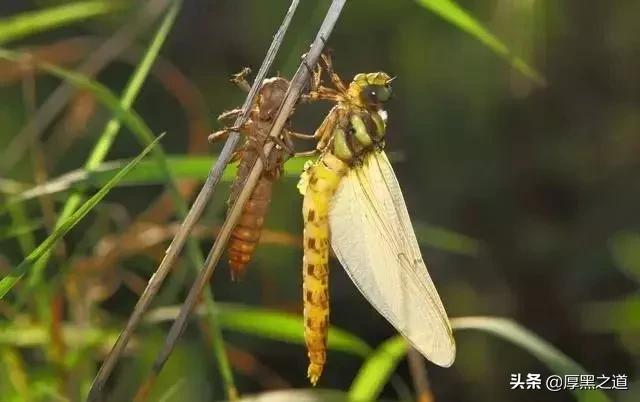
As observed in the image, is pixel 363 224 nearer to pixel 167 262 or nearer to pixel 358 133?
pixel 358 133

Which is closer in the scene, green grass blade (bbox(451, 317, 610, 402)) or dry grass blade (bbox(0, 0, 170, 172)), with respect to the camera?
green grass blade (bbox(451, 317, 610, 402))

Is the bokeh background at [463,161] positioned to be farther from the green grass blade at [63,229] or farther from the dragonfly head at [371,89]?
the green grass blade at [63,229]

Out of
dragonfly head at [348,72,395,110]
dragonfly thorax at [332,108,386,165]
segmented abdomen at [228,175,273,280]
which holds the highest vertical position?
dragonfly head at [348,72,395,110]

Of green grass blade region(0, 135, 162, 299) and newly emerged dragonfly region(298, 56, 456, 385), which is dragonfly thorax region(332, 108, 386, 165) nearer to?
newly emerged dragonfly region(298, 56, 456, 385)

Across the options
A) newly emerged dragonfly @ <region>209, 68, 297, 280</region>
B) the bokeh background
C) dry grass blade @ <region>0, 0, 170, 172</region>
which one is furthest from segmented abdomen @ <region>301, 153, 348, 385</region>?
the bokeh background

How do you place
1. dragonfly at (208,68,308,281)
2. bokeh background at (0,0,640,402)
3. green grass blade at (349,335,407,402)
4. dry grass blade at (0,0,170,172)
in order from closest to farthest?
dragonfly at (208,68,308,281) → green grass blade at (349,335,407,402) → dry grass blade at (0,0,170,172) → bokeh background at (0,0,640,402)

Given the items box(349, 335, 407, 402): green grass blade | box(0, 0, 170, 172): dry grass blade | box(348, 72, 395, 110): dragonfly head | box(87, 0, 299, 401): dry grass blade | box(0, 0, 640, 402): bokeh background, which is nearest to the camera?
box(87, 0, 299, 401): dry grass blade

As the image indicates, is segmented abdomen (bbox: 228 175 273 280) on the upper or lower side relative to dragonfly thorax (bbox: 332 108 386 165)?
lower
